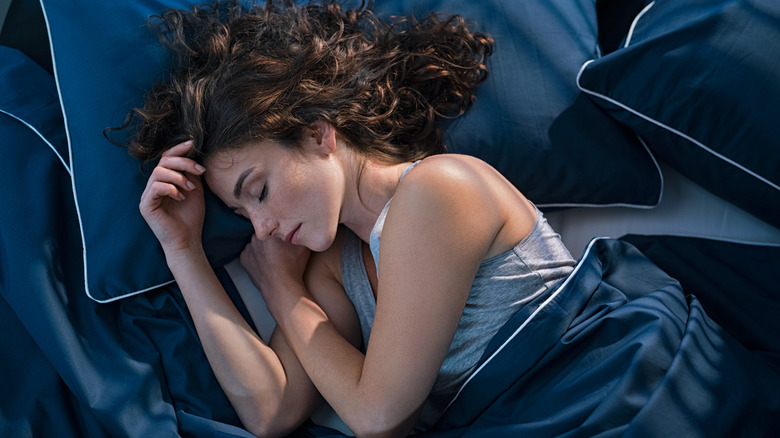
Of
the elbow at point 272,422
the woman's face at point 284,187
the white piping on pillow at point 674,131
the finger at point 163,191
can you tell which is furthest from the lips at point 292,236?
the white piping on pillow at point 674,131

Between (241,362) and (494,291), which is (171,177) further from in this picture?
(494,291)

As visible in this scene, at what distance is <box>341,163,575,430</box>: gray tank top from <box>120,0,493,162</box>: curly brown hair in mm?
202

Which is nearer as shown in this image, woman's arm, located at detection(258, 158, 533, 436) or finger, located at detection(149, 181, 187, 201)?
woman's arm, located at detection(258, 158, 533, 436)

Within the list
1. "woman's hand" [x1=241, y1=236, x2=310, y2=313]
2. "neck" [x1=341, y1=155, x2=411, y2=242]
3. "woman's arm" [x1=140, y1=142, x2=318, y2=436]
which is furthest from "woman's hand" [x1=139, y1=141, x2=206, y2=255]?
"neck" [x1=341, y1=155, x2=411, y2=242]

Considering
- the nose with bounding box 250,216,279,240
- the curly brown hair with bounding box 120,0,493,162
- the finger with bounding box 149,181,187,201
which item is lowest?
the nose with bounding box 250,216,279,240

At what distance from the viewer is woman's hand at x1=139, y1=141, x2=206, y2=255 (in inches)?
48.0

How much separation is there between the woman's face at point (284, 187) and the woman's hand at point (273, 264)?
0.10 m

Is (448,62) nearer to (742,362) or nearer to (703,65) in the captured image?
(703,65)

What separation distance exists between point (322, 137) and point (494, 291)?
0.41m

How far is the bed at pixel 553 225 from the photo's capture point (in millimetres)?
1118

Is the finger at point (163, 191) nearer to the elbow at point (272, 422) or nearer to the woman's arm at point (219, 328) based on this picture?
the woman's arm at point (219, 328)

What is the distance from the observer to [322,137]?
1215 millimetres

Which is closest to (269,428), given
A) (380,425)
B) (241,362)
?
(241,362)

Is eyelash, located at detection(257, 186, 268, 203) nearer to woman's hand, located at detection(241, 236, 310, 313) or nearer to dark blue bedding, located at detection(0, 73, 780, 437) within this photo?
woman's hand, located at detection(241, 236, 310, 313)
